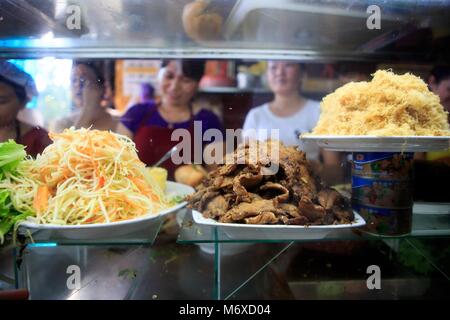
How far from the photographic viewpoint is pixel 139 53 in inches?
59.6

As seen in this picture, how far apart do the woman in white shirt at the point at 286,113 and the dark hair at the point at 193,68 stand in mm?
403

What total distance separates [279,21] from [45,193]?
1.17 metres

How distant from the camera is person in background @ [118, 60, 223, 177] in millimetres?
1302

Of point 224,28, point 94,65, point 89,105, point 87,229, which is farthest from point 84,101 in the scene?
point 224,28

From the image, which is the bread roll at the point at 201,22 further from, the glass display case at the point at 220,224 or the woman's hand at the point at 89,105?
the woman's hand at the point at 89,105

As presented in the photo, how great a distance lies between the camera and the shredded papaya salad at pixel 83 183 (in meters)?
0.97

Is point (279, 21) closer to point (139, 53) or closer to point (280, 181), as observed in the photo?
point (139, 53)

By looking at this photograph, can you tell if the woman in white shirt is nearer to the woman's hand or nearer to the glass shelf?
the glass shelf

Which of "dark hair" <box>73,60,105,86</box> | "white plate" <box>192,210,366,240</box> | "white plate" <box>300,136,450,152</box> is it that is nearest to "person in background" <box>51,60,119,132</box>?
"dark hair" <box>73,60,105,86</box>

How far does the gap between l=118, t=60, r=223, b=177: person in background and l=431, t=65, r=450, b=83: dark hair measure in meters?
0.82

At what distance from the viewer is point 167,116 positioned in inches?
64.9

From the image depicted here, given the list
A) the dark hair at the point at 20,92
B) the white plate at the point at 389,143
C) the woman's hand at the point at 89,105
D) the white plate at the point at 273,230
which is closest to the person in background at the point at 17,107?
the dark hair at the point at 20,92
